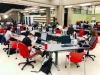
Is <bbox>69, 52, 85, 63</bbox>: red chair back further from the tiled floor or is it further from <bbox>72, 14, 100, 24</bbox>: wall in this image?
<bbox>72, 14, 100, 24</bbox>: wall

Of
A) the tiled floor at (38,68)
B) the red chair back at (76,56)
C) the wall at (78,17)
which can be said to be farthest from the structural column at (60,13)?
the red chair back at (76,56)

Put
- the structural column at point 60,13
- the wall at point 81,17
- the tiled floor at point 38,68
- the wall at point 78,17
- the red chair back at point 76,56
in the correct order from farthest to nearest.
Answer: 1. the wall at point 81,17
2. the wall at point 78,17
3. the structural column at point 60,13
4. the tiled floor at point 38,68
5. the red chair back at point 76,56

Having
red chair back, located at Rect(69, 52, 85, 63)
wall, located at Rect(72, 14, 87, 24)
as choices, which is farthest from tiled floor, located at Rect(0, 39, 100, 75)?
wall, located at Rect(72, 14, 87, 24)

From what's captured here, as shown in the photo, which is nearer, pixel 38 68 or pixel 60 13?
pixel 38 68

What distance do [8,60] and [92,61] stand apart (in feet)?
11.2

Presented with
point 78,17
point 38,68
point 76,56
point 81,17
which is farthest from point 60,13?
point 76,56

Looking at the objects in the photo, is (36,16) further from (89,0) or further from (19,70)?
(19,70)

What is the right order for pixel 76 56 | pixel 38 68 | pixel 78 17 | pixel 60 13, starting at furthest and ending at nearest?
pixel 78 17
pixel 60 13
pixel 38 68
pixel 76 56

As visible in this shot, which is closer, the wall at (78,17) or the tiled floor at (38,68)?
the tiled floor at (38,68)

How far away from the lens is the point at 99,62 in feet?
15.5

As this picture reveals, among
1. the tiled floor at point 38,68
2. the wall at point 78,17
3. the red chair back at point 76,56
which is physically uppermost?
the wall at point 78,17

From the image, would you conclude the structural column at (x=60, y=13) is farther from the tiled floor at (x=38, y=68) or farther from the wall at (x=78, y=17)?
the tiled floor at (x=38, y=68)

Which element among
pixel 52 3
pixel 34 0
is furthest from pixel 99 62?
pixel 52 3

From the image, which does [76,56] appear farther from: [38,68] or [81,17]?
[81,17]
